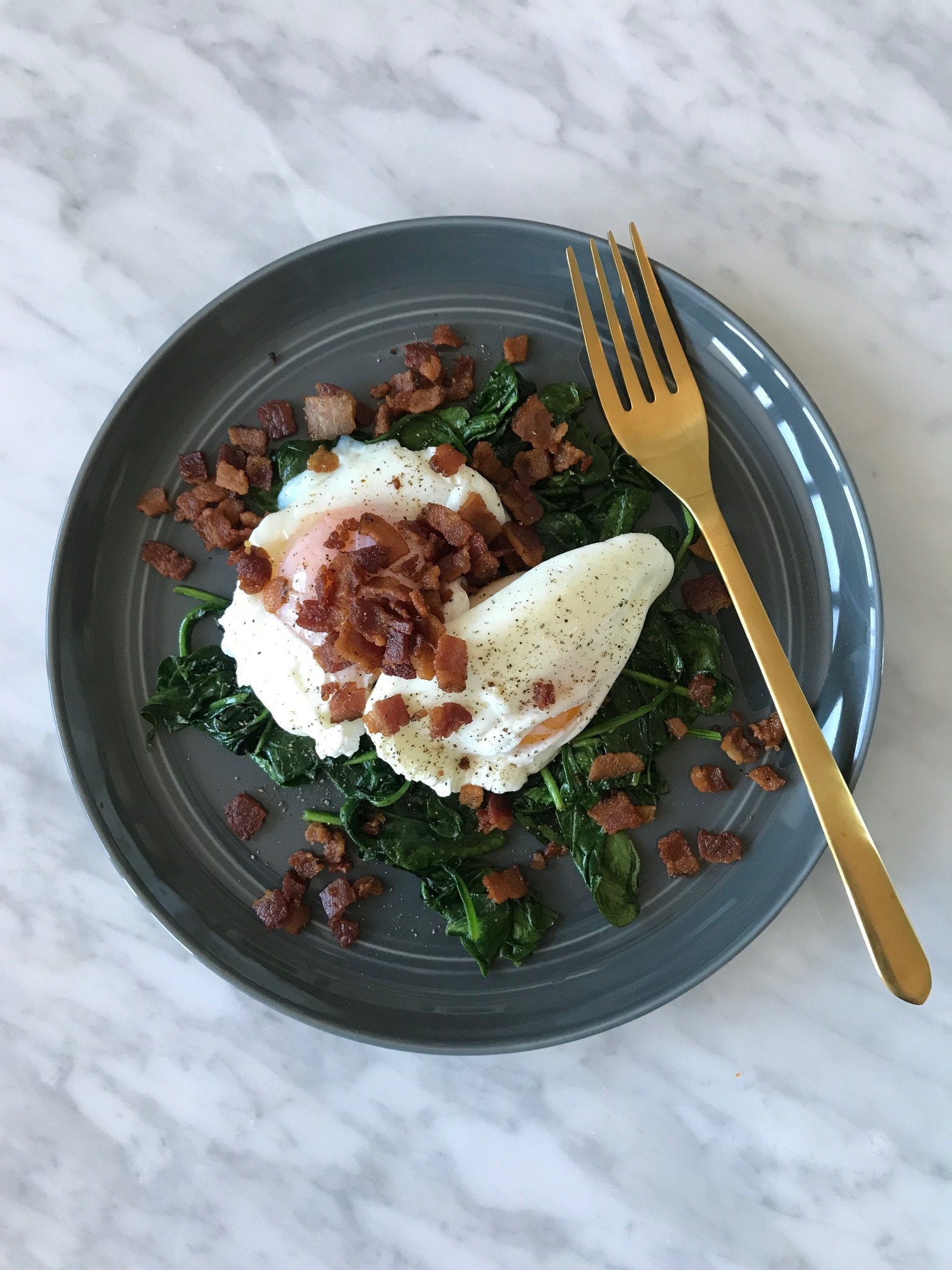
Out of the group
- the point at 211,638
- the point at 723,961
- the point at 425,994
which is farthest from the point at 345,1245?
the point at 211,638

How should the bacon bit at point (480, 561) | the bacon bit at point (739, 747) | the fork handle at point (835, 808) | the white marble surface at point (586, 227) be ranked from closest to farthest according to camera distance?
the fork handle at point (835, 808) < the bacon bit at point (480, 561) < the bacon bit at point (739, 747) < the white marble surface at point (586, 227)

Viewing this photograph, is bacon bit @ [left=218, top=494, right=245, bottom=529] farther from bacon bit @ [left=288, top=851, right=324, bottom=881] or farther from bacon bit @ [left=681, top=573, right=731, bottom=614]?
bacon bit @ [left=681, top=573, right=731, bottom=614]

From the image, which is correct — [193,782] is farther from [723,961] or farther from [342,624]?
[723,961]

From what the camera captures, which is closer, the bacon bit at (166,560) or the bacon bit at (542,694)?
the bacon bit at (542,694)

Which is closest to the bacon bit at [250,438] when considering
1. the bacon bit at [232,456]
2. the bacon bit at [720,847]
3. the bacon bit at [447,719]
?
the bacon bit at [232,456]

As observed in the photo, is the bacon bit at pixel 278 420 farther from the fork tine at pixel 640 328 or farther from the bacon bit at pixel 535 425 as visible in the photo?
the fork tine at pixel 640 328

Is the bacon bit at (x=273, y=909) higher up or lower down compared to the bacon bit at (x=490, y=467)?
lower down

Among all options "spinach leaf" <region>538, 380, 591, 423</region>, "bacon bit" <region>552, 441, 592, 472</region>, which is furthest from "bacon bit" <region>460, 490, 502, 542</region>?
"spinach leaf" <region>538, 380, 591, 423</region>
